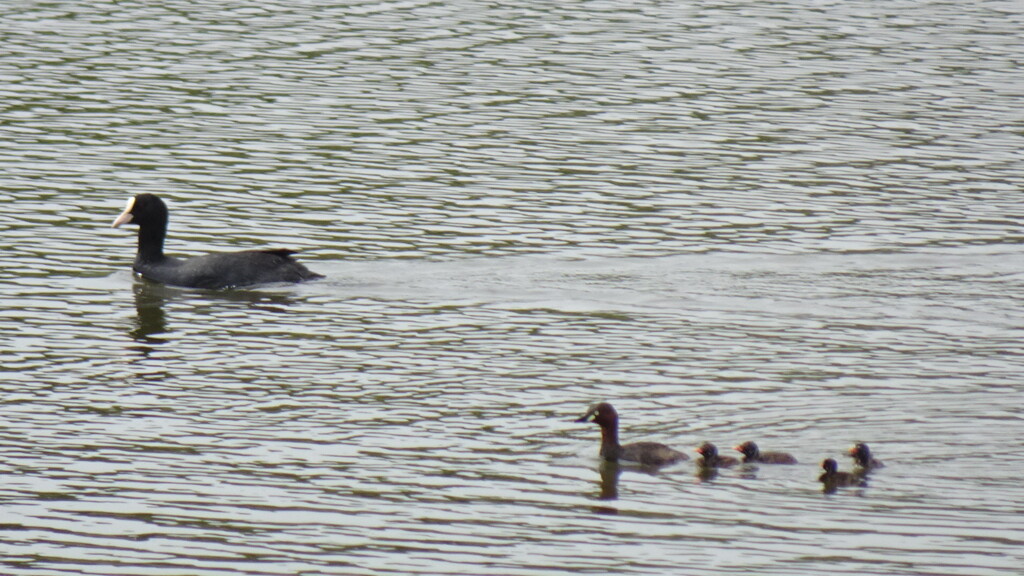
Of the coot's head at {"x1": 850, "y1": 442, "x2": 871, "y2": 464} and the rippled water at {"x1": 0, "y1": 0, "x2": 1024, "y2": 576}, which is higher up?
the coot's head at {"x1": 850, "y1": 442, "x2": 871, "y2": 464}

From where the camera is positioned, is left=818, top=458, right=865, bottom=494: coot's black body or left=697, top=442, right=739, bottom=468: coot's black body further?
left=697, top=442, right=739, bottom=468: coot's black body

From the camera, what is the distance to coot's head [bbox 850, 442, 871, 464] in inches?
556

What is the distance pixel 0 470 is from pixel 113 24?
27540 millimetres

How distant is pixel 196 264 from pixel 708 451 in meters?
9.20

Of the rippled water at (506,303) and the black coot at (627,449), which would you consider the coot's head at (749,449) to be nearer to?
the rippled water at (506,303)

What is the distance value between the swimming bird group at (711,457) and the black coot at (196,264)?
23.8ft

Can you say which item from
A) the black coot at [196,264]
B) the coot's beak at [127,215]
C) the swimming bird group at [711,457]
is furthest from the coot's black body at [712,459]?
the coot's beak at [127,215]

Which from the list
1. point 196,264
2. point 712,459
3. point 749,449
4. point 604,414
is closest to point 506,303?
point 196,264

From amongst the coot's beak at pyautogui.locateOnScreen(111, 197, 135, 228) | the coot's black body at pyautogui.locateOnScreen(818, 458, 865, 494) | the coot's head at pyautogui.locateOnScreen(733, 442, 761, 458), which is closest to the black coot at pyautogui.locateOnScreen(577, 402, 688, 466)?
the coot's head at pyautogui.locateOnScreen(733, 442, 761, 458)

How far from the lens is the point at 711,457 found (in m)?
14.3

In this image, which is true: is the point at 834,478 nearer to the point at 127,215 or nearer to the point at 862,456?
the point at 862,456

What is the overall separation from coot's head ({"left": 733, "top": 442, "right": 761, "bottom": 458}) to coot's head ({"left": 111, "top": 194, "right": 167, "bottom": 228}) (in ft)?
33.9

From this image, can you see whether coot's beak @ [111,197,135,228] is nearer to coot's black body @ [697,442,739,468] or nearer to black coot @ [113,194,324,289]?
black coot @ [113,194,324,289]

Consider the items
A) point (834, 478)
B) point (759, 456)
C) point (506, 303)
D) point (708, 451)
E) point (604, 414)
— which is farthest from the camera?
point (506, 303)
